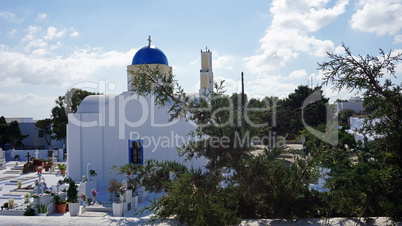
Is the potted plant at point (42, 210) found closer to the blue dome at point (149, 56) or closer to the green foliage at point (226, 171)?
the green foliage at point (226, 171)

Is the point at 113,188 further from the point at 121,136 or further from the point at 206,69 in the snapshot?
the point at 206,69

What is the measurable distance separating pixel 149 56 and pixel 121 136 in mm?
4794

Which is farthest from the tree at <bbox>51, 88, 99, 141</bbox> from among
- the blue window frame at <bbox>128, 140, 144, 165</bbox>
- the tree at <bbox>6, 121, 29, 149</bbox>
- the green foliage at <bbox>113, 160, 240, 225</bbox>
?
the green foliage at <bbox>113, 160, 240, 225</bbox>

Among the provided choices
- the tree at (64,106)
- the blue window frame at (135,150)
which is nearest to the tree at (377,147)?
the blue window frame at (135,150)

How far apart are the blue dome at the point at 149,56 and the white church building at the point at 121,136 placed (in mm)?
2027

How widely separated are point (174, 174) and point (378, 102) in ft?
7.33

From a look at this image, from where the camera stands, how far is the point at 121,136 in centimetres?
1438

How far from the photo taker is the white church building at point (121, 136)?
543 inches

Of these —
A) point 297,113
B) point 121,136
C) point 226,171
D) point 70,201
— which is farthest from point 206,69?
point 226,171

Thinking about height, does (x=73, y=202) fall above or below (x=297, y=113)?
below

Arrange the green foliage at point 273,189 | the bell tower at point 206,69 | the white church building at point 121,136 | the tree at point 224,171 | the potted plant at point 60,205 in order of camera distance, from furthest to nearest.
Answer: the bell tower at point 206,69 < the white church building at point 121,136 < the potted plant at point 60,205 < the green foliage at point 273,189 < the tree at point 224,171

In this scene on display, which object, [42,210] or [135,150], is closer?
[42,210]

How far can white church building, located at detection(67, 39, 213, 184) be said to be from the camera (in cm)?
1380

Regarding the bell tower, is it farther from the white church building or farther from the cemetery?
the cemetery
